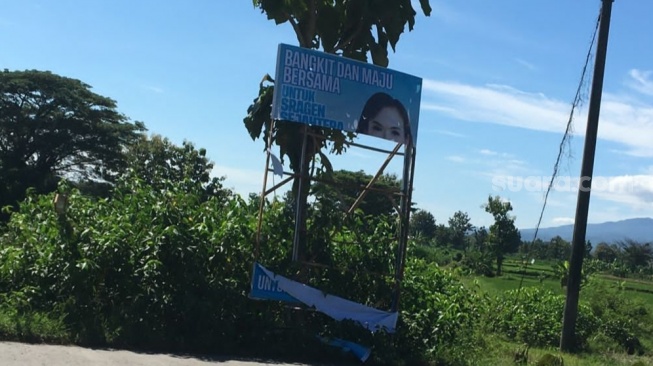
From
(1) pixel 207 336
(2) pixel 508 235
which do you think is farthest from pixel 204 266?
(2) pixel 508 235

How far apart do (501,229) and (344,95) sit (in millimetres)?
30191

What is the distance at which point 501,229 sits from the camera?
122 feet

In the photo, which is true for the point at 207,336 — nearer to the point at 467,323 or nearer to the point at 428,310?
the point at 428,310

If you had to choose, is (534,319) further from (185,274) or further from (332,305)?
(185,274)

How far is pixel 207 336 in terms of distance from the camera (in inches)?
312

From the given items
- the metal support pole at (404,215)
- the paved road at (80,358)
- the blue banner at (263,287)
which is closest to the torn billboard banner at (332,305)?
the blue banner at (263,287)

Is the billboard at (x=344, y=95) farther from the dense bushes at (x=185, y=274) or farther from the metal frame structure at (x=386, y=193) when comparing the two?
the dense bushes at (x=185, y=274)

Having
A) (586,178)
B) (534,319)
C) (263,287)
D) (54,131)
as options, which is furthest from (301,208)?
(54,131)

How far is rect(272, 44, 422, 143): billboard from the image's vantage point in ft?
27.7

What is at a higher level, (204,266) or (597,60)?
(597,60)

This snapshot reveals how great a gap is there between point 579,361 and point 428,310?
9.70 ft

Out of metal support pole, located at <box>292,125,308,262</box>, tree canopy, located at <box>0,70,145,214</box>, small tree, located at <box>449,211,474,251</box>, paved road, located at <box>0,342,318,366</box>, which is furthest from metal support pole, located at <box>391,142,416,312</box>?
small tree, located at <box>449,211,474,251</box>

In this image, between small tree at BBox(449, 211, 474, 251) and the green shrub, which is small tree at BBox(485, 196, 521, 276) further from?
small tree at BBox(449, 211, 474, 251)

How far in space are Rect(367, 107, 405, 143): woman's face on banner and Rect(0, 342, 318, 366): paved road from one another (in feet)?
11.9
